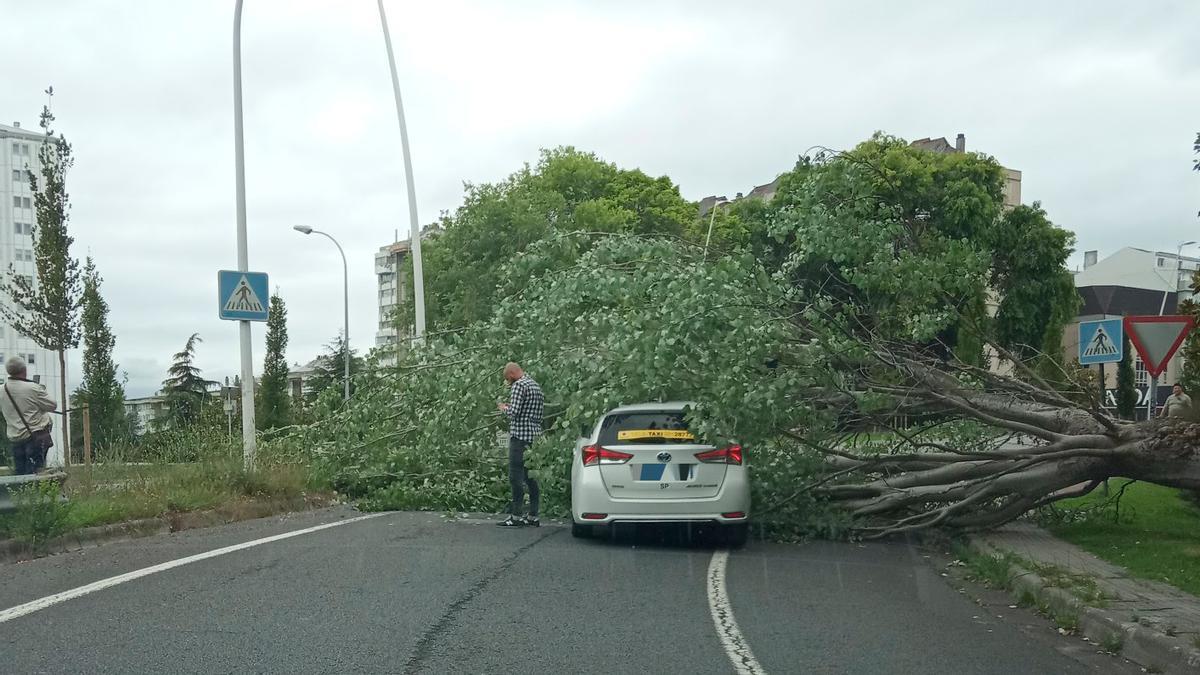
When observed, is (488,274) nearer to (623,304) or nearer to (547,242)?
(547,242)

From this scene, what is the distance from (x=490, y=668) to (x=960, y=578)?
5.88 m

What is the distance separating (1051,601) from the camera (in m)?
8.80

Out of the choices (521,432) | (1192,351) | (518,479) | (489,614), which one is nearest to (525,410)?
(521,432)

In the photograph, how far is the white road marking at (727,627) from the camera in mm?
6480

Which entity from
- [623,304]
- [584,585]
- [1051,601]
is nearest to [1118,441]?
[1051,601]

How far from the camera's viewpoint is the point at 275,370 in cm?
5938

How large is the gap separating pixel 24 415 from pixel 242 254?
430cm

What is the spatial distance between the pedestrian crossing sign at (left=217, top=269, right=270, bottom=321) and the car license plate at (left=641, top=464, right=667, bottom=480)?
6.55 meters

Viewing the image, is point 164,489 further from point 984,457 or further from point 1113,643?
point 1113,643

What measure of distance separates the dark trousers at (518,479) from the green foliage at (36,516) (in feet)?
15.2

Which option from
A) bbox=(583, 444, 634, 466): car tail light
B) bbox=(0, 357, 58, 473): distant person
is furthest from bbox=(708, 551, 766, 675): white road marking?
bbox=(0, 357, 58, 473): distant person

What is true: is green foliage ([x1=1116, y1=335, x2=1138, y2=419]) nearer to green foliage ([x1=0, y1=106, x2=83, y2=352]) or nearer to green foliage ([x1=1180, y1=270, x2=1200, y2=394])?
green foliage ([x1=1180, y1=270, x2=1200, y2=394])

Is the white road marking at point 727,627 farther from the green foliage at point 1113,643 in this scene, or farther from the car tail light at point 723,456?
the green foliage at point 1113,643

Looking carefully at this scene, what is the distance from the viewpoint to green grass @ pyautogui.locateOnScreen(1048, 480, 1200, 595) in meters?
10.2
